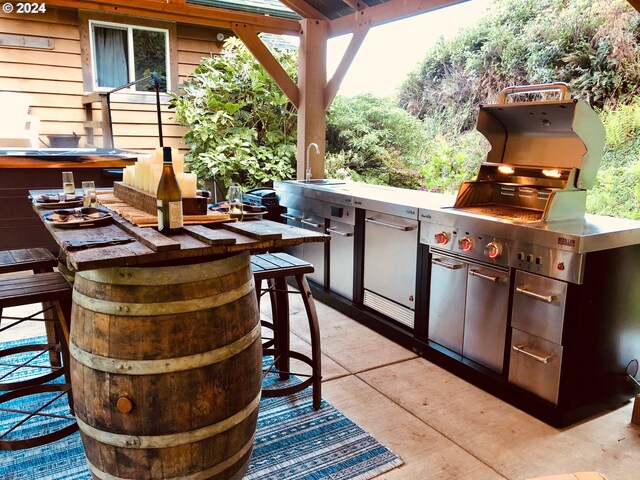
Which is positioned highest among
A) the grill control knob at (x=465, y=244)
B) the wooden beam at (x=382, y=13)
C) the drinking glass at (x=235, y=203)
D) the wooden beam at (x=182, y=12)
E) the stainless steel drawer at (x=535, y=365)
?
the wooden beam at (x=182, y=12)

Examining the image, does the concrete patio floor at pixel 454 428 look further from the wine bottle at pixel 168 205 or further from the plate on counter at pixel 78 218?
the plate on counter at pixel 78 218

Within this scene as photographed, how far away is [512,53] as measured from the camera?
658cm

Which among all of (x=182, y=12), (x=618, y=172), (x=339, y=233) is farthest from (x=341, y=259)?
(x=618, y=172)

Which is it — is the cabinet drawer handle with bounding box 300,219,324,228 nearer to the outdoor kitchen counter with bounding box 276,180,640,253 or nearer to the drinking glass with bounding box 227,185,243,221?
the outdoor kitchen counter with bounding box 276,180,640,253

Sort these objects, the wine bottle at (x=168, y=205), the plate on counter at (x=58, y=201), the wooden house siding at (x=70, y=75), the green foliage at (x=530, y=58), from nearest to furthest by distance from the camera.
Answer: the wine bottle at (x=168, y=205), the plate on counter at (x=58, y=201), the green foliage at (x=530, y=58), the wooden house siding at (x=70, y=75)

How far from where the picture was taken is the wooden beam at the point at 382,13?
3.78 m

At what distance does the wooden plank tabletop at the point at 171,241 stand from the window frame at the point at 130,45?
16.9 ft

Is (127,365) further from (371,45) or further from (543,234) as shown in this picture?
(371,45)

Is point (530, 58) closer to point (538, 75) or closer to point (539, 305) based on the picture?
point (538, 75)

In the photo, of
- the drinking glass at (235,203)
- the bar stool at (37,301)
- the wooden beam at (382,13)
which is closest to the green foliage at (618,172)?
the wooden beam at (382,13)

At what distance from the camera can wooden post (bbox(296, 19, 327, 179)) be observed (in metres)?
4.90

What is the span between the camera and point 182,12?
15.0 ft

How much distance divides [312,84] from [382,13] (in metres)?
1.01

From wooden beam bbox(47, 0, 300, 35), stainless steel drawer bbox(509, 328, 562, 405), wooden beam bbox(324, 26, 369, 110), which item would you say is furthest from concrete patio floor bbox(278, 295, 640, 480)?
wooden beam bbox(47, 0, 300, 35)
